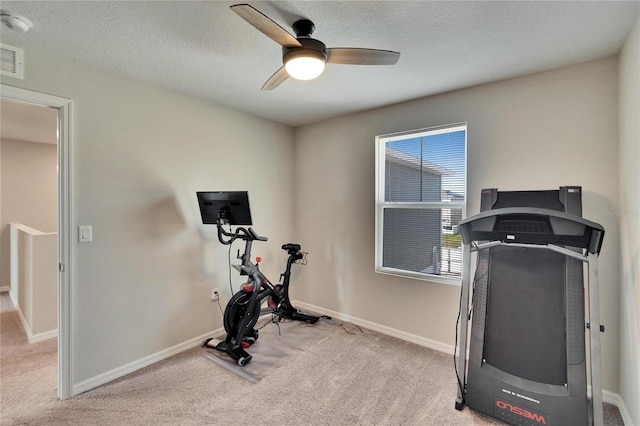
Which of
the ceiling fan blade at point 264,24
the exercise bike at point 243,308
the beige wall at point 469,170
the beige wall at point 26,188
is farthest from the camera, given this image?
the beige wall at point 26,188

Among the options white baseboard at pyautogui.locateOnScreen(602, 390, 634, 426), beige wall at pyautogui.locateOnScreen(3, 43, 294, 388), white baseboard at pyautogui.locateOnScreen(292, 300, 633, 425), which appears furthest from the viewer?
beige wall at pyautogui.locateOnScreen(3, 43, 294, 388)

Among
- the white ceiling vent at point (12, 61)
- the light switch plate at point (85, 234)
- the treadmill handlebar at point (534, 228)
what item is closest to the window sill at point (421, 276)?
the treadmill handlebar at point (534, 228)

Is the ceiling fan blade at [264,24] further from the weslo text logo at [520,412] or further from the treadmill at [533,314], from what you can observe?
the weslo text logo at [520,412]

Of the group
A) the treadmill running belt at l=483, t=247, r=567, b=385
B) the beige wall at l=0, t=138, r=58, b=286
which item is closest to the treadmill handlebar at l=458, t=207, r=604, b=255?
the treadmill running belt at l=483, t=247, r=567, b=385

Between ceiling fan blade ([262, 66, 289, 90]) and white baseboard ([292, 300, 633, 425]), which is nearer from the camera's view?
ceiling fan blade ([262, 66, 289, 90])

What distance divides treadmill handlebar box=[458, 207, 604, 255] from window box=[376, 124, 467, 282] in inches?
30.6

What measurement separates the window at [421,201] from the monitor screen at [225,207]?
1.53 meters

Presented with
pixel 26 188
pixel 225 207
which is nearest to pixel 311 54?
pixel 225 207

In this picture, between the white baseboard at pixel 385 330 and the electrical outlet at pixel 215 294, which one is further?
the electrical outlet at pixel 215 294

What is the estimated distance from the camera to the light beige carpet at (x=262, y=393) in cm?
190

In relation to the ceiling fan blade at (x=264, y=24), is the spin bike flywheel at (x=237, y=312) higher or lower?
lower

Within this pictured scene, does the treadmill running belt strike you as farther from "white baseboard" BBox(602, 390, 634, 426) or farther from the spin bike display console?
the spin bike display console

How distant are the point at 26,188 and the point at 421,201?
6187 millimetres

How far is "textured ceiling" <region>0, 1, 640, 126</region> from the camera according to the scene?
5.19 feet
